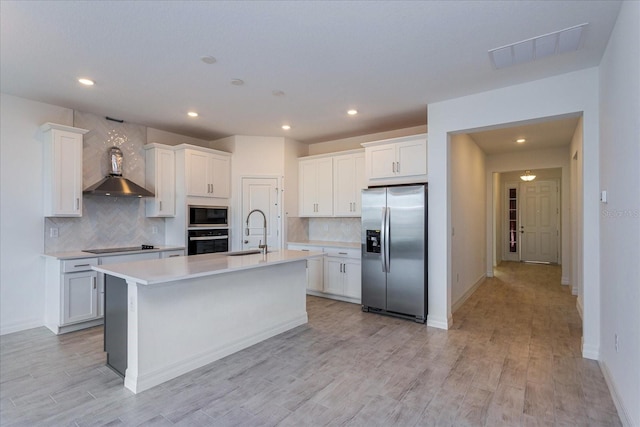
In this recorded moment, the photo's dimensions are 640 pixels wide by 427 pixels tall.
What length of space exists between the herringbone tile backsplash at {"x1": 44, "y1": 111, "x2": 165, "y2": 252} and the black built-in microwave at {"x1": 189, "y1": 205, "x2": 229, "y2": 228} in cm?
60

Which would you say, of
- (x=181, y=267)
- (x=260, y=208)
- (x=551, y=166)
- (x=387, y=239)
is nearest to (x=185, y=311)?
(x=181, y=267)

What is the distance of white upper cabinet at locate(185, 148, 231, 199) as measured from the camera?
4.95 metres

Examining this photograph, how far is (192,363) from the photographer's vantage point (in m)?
2.83

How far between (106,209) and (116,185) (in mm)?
528

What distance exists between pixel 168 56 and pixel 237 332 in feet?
8.54

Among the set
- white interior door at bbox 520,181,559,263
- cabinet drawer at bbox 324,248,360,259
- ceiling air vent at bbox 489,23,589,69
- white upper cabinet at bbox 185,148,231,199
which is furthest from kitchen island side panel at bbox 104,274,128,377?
white interior door at bbox 520,181,559,263

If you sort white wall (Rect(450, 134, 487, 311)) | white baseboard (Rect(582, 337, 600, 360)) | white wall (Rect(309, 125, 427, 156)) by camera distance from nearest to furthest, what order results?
white baseboard (Rect(582, 337, 600, 360))
white wall (Rect(450, 134, 487, 311))
white wall (Rect(309, 125, 427, 156))

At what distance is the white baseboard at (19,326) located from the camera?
12.1ft

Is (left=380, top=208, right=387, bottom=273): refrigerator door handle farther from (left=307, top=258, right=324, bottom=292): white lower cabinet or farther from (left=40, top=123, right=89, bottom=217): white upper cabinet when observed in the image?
(left=40, top=123, right=89, bottom=217): white upper cabinet

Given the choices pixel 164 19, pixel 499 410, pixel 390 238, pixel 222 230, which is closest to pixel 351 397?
pixel 499 410

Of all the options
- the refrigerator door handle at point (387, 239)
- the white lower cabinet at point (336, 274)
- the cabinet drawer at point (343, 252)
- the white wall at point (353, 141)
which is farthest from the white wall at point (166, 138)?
the refrigerator door handle at point (387, 239)

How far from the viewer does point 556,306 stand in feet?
15.9

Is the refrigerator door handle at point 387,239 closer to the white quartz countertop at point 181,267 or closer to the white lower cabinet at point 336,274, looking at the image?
the white lower cabinet at point 336,274

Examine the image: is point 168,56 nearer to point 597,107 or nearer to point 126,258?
point 126,258
